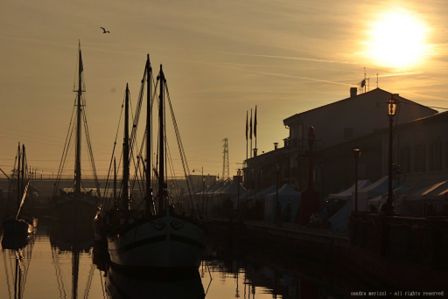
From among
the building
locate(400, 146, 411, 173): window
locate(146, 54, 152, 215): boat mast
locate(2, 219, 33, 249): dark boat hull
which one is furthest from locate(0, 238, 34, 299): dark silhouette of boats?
the building

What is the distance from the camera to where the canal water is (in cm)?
4328

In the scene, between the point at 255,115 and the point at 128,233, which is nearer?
the point at 128,233

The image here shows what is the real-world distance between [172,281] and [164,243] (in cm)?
184

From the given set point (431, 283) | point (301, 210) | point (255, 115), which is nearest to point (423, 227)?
point (431, 283)

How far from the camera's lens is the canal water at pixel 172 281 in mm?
43281

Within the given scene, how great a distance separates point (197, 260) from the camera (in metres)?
49.9

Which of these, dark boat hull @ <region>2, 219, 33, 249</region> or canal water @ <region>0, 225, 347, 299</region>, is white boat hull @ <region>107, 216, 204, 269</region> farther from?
dark boat hull @ <region>2, 219, 33, 249</region>

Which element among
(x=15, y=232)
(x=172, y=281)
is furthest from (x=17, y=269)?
(x=15, y=232)

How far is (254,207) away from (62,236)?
64.5 feet

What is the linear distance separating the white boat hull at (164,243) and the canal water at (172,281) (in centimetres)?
80

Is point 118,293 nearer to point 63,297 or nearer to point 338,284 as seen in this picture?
point 63,297

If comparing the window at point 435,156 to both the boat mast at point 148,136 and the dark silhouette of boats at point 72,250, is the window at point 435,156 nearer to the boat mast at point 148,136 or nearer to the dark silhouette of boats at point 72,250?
the boat mast at point 148,136

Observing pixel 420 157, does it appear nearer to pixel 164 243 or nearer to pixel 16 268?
pixel 164 243

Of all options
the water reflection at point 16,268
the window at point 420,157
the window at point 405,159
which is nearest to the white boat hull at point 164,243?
the water reflection at point 16,268
